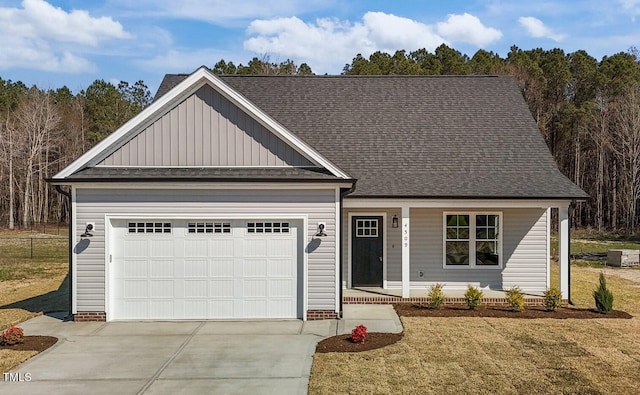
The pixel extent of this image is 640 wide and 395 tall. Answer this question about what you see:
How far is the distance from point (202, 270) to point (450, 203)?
20.5 ft

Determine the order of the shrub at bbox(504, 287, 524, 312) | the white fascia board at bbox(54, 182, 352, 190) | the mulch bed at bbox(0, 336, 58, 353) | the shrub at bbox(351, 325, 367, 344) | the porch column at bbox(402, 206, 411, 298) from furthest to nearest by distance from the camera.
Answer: the porch column at bbox(402, 206, 411, 298), the shrub at bbox(504, 287, 524, 312), the white fascia board at bbox(54, 182, 352, 190), the shrub at bbox(351, 325, 367, 344), the mulch bed at bbox(0, 336, 58, 353)

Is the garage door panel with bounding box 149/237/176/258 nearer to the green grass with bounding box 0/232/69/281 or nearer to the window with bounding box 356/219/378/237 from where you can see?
the window with bounding box 356/219/378/237

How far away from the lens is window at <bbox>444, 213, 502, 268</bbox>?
15.2m

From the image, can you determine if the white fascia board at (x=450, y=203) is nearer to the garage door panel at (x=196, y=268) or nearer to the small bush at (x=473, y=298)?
the small bush at (x=473, y=298)

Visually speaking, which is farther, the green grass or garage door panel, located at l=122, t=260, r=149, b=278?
the green grass

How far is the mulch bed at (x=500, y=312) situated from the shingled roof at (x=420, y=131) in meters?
2.74

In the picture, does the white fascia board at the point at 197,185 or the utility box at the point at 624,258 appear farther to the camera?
the utility box at the point at 624,258

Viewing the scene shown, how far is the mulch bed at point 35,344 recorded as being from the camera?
9852mm

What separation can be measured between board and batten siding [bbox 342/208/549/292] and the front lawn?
9.94 feet

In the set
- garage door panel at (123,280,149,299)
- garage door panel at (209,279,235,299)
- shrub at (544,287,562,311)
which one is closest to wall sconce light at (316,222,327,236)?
garage door panel at (209,279,235,299)

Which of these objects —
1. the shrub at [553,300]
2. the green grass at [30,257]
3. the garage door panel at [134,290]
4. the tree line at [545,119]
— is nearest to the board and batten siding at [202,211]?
the garage door panel at [134,290]

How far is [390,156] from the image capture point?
15.6 m

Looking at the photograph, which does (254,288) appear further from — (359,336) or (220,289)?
(359,336)

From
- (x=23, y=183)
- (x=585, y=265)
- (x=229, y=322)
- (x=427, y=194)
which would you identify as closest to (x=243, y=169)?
(x=229, y=322)
